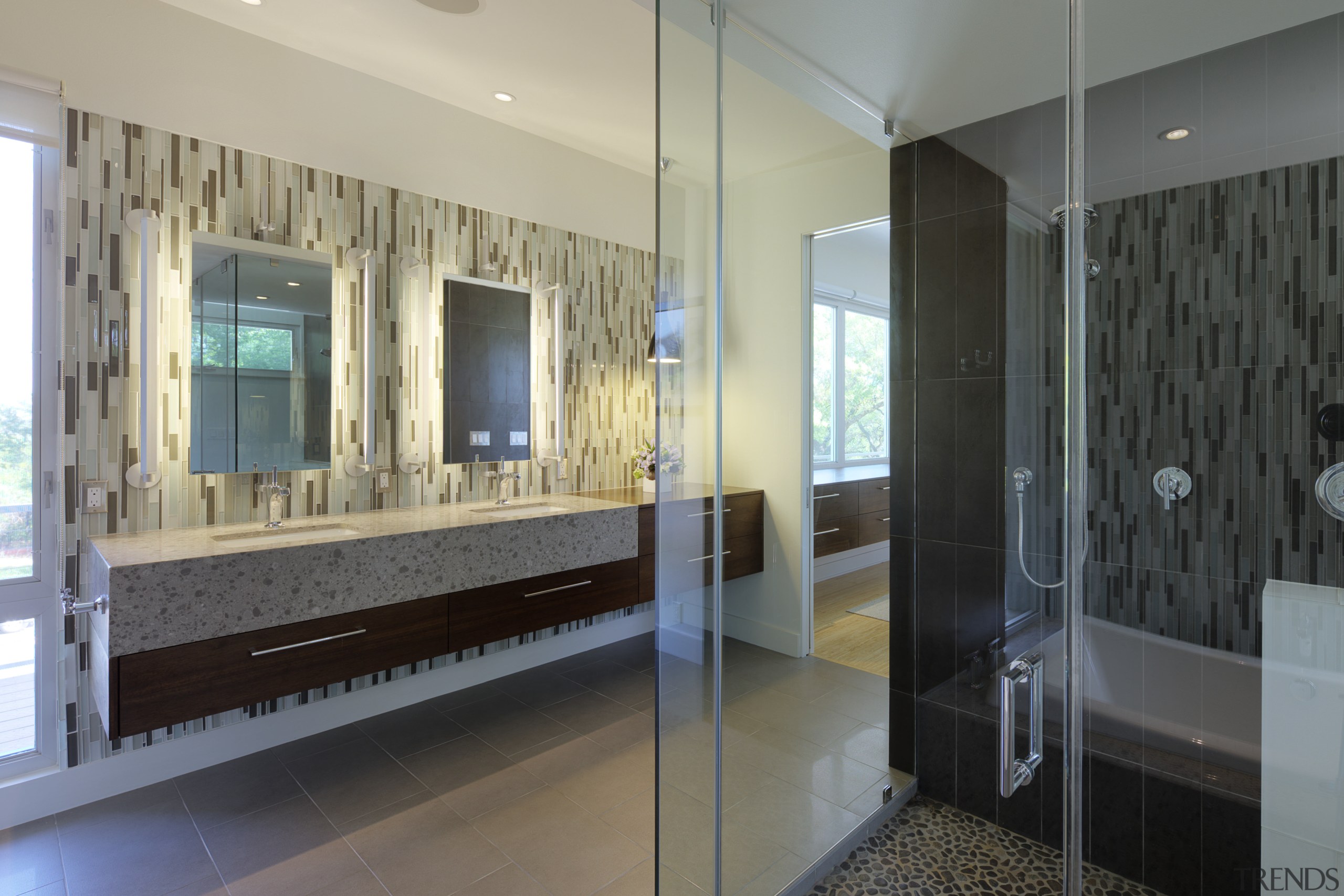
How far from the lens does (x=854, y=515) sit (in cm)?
173

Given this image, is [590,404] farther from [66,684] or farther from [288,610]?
[66,684]

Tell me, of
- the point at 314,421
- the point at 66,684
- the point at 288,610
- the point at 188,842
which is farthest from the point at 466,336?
the point at 188,842

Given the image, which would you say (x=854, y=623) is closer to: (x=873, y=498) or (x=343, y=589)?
(x=873, y=498)

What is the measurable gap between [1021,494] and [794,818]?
0.91 meters

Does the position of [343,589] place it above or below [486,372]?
below

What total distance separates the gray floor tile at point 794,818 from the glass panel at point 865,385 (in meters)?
0.82

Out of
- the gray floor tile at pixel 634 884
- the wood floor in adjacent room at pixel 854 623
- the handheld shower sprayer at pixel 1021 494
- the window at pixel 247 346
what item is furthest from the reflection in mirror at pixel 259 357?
the handheld shower sprayer at pixel 1021 494

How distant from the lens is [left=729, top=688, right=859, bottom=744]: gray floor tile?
4.77 ft

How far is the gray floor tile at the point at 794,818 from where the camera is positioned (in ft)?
4.73

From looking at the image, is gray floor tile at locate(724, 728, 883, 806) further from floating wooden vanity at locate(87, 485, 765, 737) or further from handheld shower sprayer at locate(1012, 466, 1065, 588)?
handheld shower sprayer at locate(1012, 466, 1065, 588)

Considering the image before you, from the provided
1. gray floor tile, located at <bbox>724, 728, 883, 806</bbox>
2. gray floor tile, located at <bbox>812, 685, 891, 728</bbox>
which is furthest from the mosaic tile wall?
gray floor tile, located at <bbox>812, 685, 891, 728</bbox>

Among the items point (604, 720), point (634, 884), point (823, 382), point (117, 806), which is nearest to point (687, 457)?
point (823, 382)

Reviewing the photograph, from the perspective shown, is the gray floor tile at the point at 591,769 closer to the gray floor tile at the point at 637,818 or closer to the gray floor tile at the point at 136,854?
the gray floor tile at the point at 637,818

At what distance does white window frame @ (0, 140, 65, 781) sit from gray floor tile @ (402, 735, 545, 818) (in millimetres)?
1183
